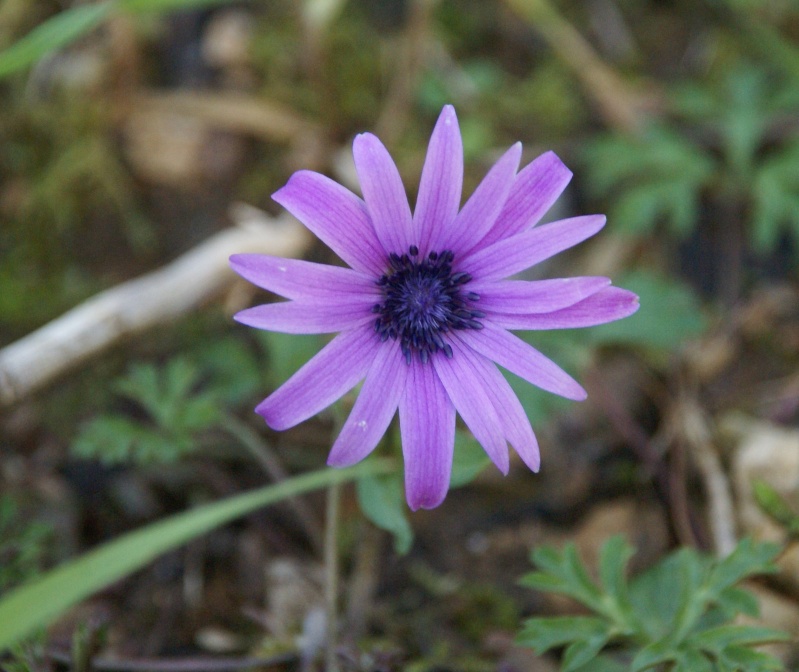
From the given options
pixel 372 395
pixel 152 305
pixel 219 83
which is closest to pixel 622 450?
pixel 372 395

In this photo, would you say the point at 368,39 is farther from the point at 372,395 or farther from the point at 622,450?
the point at 372,395

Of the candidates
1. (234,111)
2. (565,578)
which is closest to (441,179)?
(565,578)

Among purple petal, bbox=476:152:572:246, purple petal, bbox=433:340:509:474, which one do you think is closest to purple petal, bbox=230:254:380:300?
purple petal, bbox=433:340:509:474

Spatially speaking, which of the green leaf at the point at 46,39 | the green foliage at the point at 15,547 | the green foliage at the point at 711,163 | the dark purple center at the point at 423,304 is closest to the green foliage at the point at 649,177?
the green foliage at the point at 711,163

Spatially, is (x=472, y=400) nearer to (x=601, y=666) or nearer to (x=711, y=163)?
(x=601, y=666)

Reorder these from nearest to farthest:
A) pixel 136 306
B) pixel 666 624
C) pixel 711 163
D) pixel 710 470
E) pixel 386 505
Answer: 1. pixel 386 505
2. pixel 666 624
3. pixel 136 306
4. pixel 710 470
5. pixel 711 163

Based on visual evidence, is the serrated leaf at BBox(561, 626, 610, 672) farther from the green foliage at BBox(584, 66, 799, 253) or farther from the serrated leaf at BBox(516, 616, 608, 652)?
the green foliage at BBox(584, 66, 799, 253)

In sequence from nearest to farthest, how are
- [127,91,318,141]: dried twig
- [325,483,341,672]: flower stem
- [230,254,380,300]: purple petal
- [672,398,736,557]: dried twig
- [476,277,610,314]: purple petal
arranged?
[230,254,380,300]: purple petal → [476,277,610,314]: purple petal → [325,483,341,672]: flower stem → [672,398,736,557]: dried twig → [127,91,318,141]: dried twig
